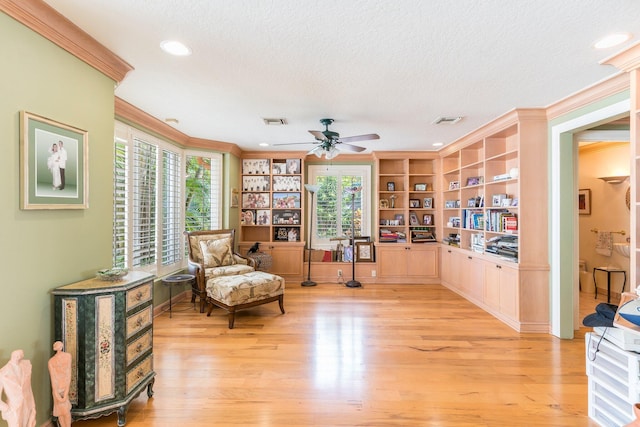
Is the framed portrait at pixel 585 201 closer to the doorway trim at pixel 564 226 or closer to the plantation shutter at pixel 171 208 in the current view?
the doorway trim at pixel 564 226

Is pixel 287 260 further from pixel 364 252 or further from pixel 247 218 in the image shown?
pixel 364 252

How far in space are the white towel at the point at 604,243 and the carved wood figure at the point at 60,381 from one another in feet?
22.0

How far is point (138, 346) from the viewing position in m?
2.08

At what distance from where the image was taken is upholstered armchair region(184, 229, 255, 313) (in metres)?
4.09

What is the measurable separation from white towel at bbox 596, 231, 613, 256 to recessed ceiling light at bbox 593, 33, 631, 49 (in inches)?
157

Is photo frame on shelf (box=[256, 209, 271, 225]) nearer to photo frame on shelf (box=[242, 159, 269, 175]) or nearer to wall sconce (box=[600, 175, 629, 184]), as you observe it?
photo frame on shelf (box=[242, 159, 269, 175])

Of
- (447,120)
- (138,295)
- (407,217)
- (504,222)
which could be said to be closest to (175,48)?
(138,295)

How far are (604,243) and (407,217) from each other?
3077mm

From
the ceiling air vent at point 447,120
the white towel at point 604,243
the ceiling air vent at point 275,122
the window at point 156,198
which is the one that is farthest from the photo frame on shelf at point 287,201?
the white towel at point 604,243

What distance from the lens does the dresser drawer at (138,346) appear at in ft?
6.52

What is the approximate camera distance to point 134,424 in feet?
6.54

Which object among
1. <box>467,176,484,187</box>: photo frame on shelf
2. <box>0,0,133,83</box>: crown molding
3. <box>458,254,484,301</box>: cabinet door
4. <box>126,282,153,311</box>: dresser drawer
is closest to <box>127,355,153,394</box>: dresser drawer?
<box>126,282,153,311</box>: dresser drawer

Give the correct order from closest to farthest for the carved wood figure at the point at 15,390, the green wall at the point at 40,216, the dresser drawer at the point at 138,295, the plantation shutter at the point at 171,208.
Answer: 1. the carved wood figure at the point at 15,390
2. the green wall at the point at 40,216
3. the dresser drawer at the point at 138,295
4. the plantation shutter at the point at 171,208

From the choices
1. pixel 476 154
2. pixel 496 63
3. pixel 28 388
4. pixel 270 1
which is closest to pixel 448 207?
pixel 476 154
